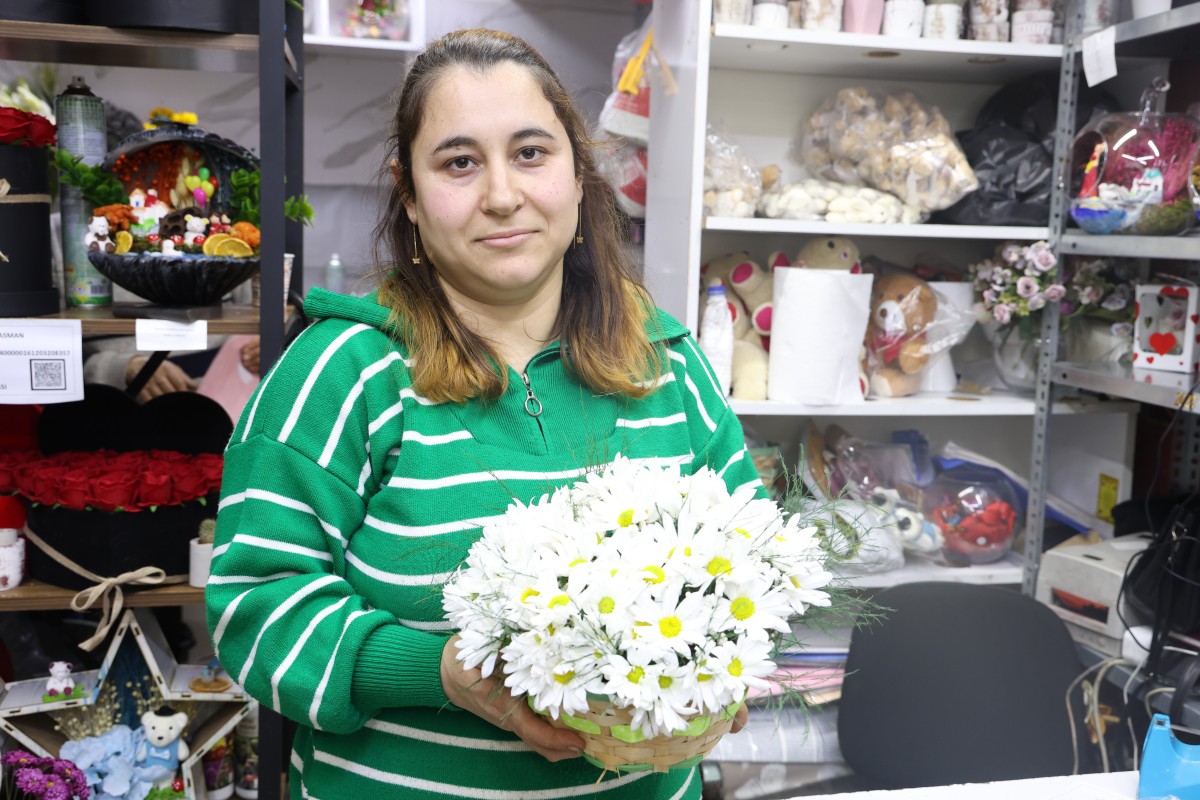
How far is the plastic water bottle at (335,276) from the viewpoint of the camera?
3.20 metres

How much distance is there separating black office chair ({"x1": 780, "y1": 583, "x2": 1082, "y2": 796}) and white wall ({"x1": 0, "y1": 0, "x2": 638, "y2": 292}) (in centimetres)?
186

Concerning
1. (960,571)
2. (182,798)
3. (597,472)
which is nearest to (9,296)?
(182,798)

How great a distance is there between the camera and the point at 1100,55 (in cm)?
214

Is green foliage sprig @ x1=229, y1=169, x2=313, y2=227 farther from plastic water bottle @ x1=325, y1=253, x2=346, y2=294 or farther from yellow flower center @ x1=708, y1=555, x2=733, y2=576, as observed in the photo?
plastic water bottle @ x1=325, y1=253, x2=346, y2=294

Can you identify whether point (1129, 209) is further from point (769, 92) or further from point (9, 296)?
point (9, 296)

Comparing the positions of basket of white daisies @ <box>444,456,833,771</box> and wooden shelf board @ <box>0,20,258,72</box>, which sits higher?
wooden shelf board @ <box>0,20,258,72</box>

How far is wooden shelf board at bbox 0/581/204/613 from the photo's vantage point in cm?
177

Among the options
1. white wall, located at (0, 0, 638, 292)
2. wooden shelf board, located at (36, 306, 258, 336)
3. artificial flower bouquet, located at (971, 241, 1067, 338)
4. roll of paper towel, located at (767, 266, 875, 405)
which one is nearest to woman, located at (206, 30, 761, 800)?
wooden shelf board, located at (36, 306, 258, 336)

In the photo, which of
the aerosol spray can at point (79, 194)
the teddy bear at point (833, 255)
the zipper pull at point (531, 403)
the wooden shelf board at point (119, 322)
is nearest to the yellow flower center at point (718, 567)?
the zipper pull at point (531, 403)

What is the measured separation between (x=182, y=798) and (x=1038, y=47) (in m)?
2.31

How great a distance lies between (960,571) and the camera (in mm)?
2365

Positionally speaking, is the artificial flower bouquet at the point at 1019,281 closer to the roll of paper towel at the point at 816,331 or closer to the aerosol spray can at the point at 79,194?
the roll of paper towel at the point at 816,331

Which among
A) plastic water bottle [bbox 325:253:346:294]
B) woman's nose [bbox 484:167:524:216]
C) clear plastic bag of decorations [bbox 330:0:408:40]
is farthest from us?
plastic water bottle [bbox 325:253:346:294]

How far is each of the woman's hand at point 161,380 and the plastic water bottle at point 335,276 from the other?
0.57m
